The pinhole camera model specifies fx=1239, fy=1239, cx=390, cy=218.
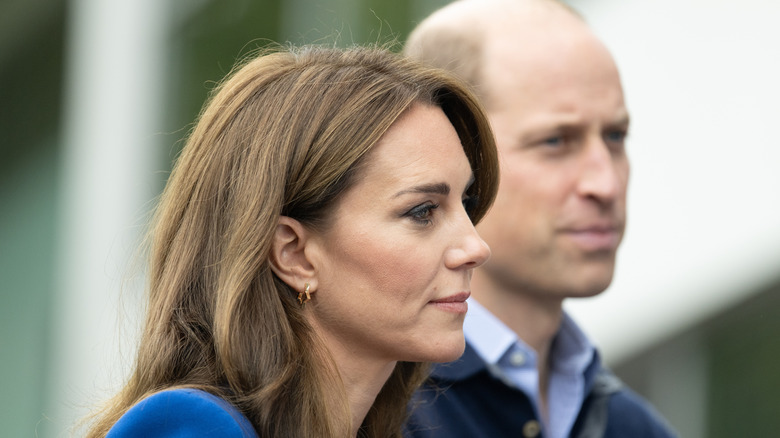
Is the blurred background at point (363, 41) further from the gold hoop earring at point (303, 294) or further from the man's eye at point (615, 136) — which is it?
the gold hoop earring at point (303, 294)

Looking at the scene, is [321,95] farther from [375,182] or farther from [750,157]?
[750,157]

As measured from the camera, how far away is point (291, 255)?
8.43ft

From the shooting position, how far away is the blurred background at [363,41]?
6855mm

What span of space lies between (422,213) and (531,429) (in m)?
0.97

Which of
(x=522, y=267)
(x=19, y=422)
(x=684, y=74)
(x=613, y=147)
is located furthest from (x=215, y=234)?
(x=19, y=422)

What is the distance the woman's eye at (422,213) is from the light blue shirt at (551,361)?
847 mm

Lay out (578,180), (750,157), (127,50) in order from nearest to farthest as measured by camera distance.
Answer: (578,180), (750,157), (127,50)

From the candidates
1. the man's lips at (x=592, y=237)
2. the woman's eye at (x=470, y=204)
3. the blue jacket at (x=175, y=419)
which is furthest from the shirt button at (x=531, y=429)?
the blue jacket at (x=175, y=419)

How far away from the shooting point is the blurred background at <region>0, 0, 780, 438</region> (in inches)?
270

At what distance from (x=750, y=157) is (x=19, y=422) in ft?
15.5

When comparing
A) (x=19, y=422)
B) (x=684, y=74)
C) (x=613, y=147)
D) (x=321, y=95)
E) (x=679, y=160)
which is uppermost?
(x=321, y=95)

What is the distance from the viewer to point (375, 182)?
8.34 ft

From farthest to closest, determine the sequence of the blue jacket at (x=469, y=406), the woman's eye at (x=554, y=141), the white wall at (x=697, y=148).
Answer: the white wall at (x=697, y=148)
the woman's eye at (x=554, y=141)
the blue jacket at (x=469, y=406)

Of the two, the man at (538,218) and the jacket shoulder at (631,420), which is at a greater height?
the man at (538,218)
